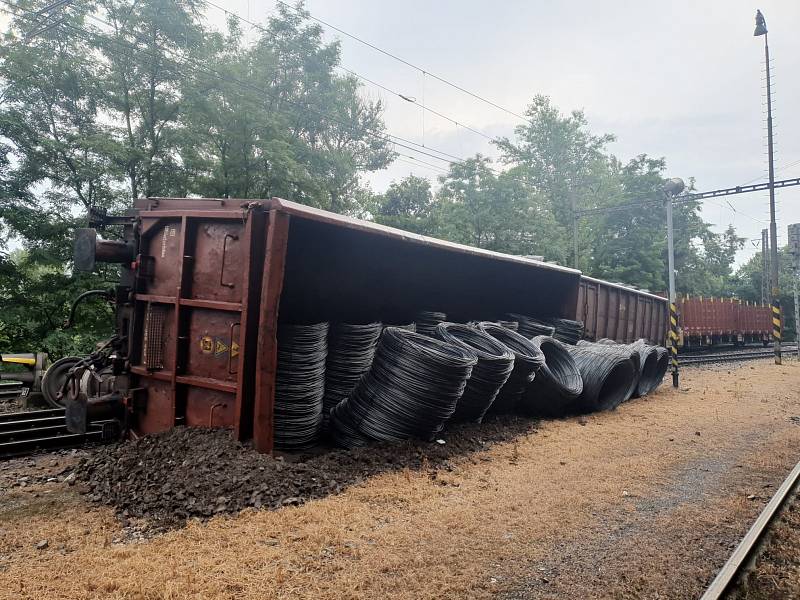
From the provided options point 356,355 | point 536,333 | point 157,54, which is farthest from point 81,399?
point 157,54

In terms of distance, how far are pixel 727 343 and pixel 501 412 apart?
3016cm

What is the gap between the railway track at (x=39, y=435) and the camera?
6.02 meters

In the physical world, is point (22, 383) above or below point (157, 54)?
below

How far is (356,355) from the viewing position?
671 centimetres

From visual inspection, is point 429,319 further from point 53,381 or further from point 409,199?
point 409,199

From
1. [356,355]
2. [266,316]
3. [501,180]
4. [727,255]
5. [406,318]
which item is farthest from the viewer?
[727,255]

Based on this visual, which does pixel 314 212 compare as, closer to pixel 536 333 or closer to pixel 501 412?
pixel 501 412

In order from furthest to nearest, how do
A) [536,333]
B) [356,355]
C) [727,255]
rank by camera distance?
1. [727,255]
2. [536,333]
3. [356,355]

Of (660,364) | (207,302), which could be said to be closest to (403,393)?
(207,302)

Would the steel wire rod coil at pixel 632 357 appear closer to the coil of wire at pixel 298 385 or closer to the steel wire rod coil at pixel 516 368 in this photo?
the steel wire rod coil at pixel 516 368

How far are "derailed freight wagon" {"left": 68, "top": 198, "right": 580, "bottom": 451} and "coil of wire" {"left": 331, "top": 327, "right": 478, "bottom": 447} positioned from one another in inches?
52.0

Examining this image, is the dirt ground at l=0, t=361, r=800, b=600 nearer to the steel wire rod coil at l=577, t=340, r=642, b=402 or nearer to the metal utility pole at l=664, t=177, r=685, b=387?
the steel wire rod coil at l=577, t=340, r=642, b=402

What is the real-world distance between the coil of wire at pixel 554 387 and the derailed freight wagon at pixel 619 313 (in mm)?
3356

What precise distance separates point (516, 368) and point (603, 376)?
223 centimetres
